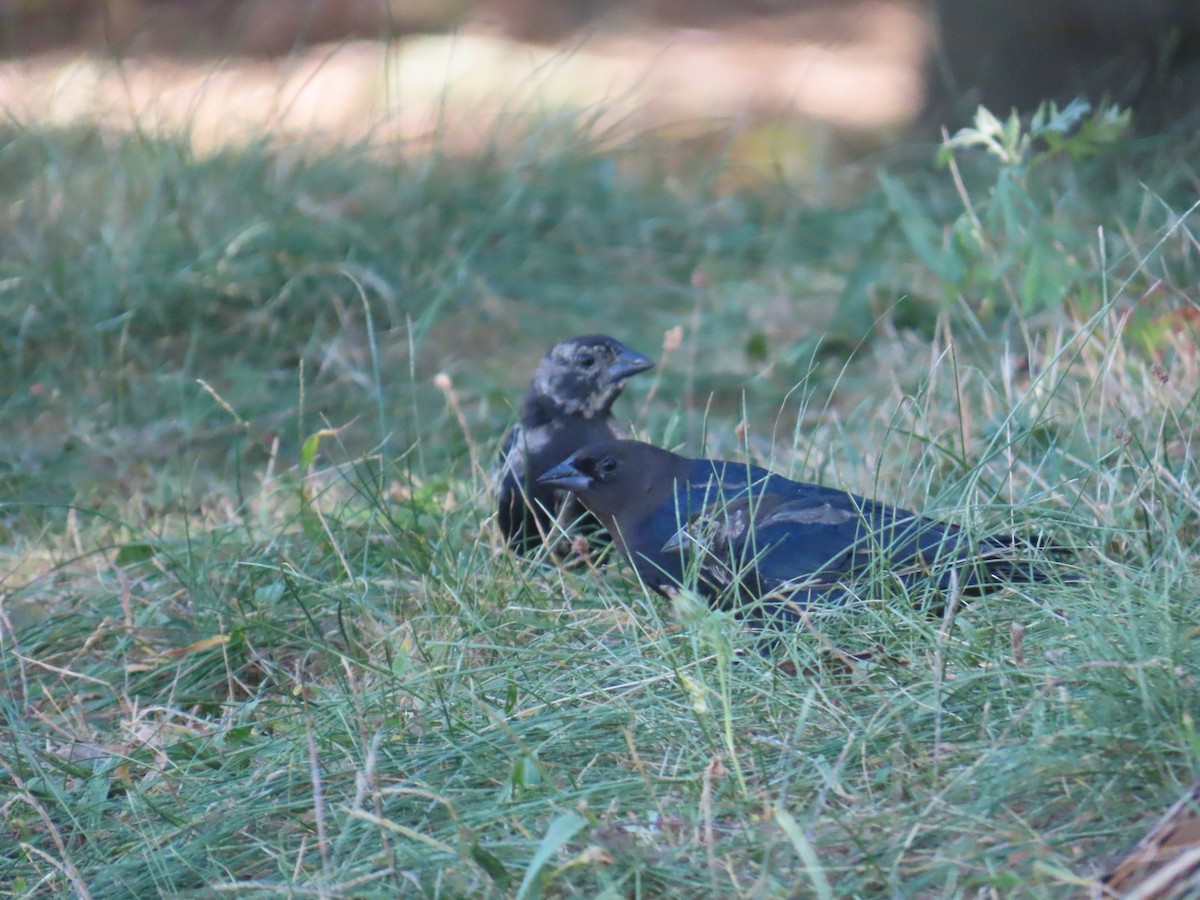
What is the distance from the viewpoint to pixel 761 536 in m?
3.12

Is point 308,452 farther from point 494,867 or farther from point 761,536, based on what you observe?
point 494,867

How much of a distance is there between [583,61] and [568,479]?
6.87 m

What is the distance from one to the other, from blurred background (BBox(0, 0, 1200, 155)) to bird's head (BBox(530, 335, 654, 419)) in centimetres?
241

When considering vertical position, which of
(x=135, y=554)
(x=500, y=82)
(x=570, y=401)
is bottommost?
(x=135, y=554)

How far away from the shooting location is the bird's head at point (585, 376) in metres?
4.32

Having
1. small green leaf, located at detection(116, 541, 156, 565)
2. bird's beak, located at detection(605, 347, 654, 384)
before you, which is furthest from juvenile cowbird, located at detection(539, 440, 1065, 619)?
small green leaf, located at detection(116, 541, 156, 565)

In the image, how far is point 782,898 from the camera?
1.98 m

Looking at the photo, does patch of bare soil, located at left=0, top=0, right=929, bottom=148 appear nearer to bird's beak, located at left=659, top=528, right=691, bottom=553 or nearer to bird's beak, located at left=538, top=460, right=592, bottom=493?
bird's beak, located at left=538, top=460, right=592, bottom=493

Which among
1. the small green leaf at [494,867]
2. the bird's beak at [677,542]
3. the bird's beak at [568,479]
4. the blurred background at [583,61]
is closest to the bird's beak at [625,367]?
the bird's beak at [568,479]

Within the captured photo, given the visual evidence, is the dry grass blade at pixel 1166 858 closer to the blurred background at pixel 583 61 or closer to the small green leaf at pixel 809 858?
the small green leaf at pixel 809 858

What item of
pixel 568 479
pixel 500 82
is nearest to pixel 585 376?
pixel 568 479

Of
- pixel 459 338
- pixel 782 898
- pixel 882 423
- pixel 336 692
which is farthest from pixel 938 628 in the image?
pixel 459 338

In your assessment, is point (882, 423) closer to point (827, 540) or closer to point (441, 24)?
point (827, 540)

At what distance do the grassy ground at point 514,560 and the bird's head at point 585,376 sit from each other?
0.75ft
